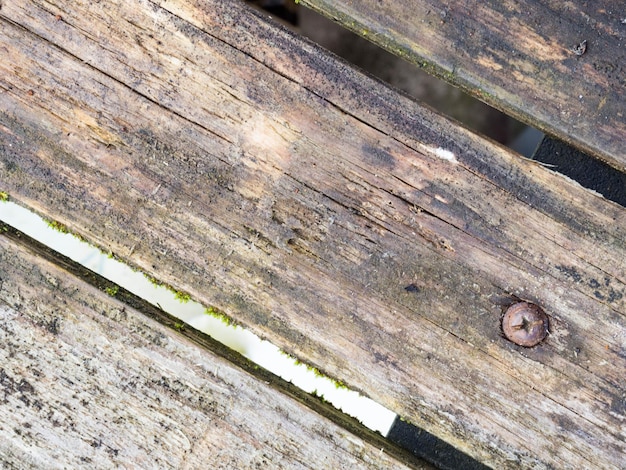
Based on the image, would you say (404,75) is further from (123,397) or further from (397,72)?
(123,397)

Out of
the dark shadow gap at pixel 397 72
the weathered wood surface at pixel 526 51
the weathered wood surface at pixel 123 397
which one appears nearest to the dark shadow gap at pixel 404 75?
the dark shadow gap at pixel 397 72

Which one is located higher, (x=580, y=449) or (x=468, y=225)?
(x=468, y=225)

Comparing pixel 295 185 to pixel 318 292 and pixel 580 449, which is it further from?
pixel 580 449

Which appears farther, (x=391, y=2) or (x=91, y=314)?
(x=91, y=314)

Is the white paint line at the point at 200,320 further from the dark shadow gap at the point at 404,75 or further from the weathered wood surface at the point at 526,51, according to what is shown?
the weathered wood surface at the point at 526,51

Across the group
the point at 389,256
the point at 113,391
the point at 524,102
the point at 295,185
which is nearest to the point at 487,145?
the point at 524,102

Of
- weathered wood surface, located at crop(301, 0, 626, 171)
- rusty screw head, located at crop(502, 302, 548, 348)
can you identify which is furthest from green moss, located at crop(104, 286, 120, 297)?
rusty screw head, located at crop(502, 302, 548, 348)
